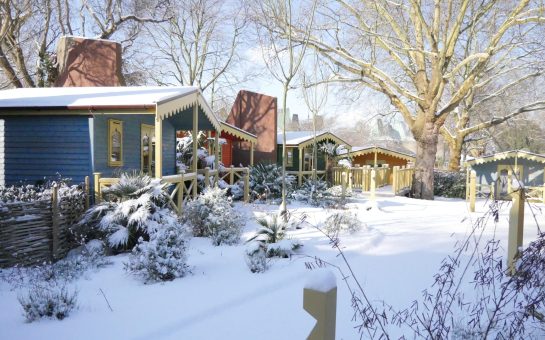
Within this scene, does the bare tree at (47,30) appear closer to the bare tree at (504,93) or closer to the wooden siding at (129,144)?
the wooden siding at (129,144)

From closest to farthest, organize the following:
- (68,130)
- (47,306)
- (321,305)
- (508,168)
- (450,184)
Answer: (321,305) → (47,306) → (68,130) → (508,168) → (450,184)

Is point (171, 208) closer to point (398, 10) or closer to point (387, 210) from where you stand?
point (387, 210)

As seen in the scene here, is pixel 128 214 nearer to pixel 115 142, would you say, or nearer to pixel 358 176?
pixel 115 142

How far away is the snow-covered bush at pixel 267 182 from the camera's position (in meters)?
15.9

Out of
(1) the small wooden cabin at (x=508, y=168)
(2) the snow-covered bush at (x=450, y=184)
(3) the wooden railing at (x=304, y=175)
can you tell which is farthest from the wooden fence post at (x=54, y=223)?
(2) the snow-covered bush at (x=450, y=184)

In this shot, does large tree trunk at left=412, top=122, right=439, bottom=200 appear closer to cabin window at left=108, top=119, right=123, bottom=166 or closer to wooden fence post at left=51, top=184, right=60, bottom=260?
cabin window at left=108, top=119, right=123, bottom=166

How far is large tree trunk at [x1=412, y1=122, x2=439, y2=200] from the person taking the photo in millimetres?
17594

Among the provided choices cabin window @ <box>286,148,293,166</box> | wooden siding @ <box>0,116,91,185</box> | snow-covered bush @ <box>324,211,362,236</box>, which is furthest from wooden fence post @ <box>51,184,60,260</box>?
cabin window @ <box>286,148,293,166</box>

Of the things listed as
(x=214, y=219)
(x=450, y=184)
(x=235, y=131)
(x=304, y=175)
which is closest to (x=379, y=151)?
(x=450, y=184)

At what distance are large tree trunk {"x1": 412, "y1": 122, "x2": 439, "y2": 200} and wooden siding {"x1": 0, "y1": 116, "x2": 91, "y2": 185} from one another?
1398 cm

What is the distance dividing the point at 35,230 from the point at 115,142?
15.9 ft

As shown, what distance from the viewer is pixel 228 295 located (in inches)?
189

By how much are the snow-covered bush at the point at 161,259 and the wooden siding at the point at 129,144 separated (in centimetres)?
521

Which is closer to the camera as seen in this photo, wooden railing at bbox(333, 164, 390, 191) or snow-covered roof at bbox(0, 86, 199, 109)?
snow-covered roof at bbox(0, 86, 199, 109)
